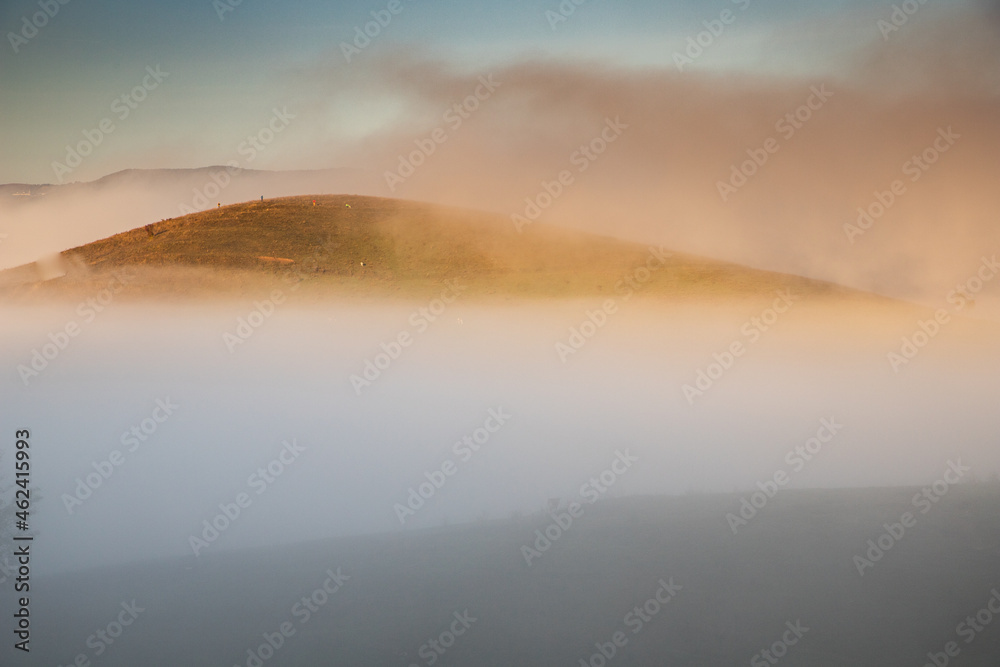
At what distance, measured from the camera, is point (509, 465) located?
253 feet

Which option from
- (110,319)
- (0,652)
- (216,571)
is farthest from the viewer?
(216,571)

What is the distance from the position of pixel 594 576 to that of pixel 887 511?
30148mm

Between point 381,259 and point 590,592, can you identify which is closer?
point 590,592

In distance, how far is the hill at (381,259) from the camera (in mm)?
49188

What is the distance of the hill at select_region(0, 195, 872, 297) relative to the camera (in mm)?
49188

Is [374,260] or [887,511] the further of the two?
[887,511]

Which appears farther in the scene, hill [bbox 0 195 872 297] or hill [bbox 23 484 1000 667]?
hill [bbox 0 195 872 297]

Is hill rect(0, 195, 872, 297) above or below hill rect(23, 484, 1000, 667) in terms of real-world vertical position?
above

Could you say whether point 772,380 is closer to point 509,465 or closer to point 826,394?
point 826,394

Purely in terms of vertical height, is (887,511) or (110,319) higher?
(110,319)

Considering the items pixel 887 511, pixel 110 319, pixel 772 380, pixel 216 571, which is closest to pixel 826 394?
pixel 772 380

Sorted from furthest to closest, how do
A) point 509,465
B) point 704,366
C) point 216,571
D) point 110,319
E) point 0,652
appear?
point 509,465
point 704,366
point 216,571
point 110,319
point 0,652

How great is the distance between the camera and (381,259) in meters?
53.2

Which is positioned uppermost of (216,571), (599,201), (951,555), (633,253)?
(599,201)
